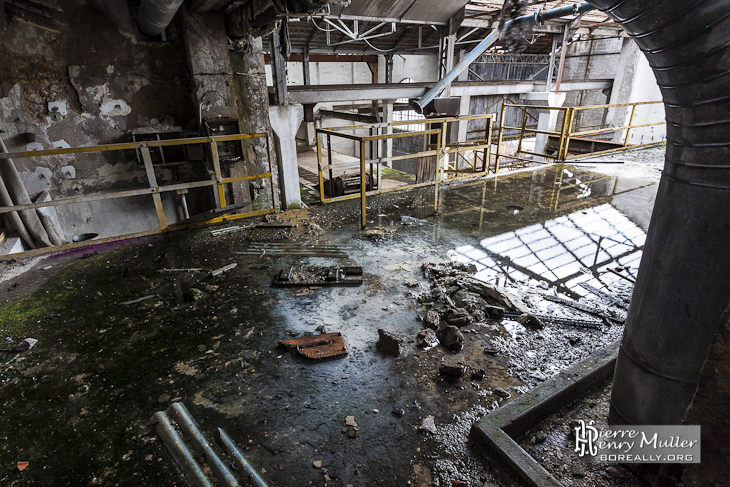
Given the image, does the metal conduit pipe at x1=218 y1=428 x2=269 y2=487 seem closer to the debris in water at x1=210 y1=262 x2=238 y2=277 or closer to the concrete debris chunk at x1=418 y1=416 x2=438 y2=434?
the concrete debris chunk at x1=418 y1=416 x2=438 y2=434

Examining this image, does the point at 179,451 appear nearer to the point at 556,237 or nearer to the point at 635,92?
the point at 556,237

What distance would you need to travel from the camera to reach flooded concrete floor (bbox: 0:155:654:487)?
248 centimetres

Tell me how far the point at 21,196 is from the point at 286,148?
438cm

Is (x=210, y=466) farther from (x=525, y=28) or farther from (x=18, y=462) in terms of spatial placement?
(x=525, y=28)

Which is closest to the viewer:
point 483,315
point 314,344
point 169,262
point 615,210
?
point 314,344

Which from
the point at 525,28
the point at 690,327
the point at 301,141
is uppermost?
the point at 525,28

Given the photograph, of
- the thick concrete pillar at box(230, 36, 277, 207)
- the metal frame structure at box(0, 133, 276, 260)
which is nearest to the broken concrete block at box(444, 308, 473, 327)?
the metal frame structure at box(0, 133, 276, 260)

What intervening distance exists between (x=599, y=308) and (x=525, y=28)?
3.08 metres

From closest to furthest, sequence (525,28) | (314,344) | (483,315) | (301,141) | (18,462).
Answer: (525,28), (18,462), (314,344), (483,315), (301,141)

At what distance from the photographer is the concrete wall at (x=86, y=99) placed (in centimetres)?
605

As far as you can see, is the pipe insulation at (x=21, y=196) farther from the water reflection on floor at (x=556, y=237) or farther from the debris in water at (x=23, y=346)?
the water reflection on floor at (x=556, y=237)

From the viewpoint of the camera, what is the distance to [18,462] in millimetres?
2475

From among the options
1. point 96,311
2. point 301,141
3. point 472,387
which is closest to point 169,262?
point 96,311

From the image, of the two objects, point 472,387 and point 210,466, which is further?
point 472,387
